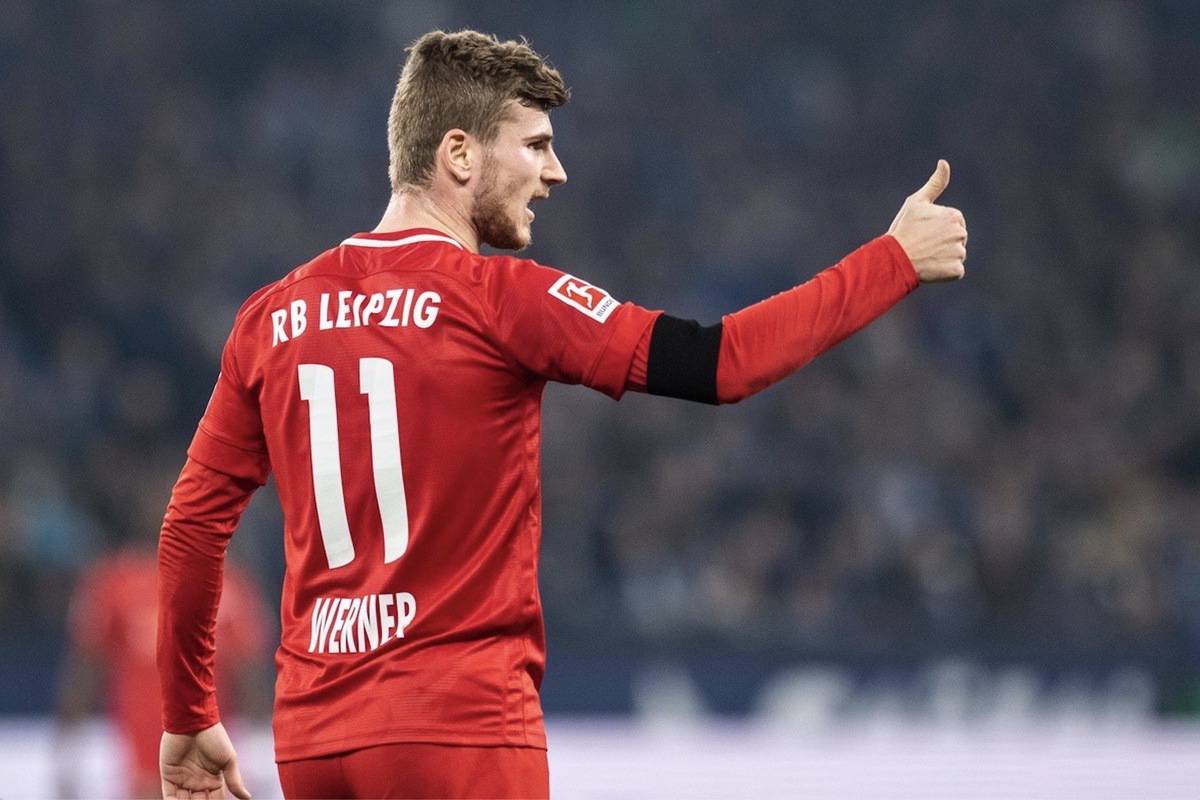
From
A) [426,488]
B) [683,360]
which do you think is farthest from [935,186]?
[426,488]

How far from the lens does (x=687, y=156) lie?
45.0 ft

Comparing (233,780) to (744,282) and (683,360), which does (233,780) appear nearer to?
(683,360)

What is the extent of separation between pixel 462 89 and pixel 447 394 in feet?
1.59

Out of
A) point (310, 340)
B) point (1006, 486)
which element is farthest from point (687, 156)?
point (310, 340)

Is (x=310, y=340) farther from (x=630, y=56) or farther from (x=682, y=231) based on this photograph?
(x=630, y=56)

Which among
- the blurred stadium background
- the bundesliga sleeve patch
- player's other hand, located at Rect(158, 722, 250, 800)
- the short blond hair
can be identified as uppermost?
the blurred stadium background

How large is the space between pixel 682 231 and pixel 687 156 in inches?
40.2

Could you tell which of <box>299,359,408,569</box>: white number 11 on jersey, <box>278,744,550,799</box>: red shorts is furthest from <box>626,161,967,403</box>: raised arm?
<box>278,744,550,799</box>: red shorts

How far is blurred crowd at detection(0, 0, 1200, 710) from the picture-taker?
9594 mm

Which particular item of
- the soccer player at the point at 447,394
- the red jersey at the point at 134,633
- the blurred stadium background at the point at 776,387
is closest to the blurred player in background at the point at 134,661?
the red jersey at the point at 134,633

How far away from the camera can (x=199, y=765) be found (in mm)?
2887

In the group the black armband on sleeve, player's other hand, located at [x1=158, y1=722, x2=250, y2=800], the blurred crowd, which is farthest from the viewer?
the blurred crowd

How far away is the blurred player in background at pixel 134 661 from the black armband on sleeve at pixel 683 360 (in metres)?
4.15

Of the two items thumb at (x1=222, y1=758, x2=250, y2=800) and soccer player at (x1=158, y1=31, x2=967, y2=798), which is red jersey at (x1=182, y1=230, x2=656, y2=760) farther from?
thumb at (x1=222, y1=758, x2=250, y2=800)
